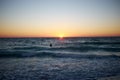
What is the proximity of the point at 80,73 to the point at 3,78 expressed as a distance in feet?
14.9

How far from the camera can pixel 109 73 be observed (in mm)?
10406

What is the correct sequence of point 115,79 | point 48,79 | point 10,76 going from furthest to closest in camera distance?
point 10,76 → point 48,79 → point 115,79

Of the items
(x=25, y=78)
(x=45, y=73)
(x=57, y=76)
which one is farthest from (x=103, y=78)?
(x=25, y=78)

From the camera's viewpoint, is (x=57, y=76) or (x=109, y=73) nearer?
(x=57, y=76)

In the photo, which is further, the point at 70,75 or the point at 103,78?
the point at 70,75

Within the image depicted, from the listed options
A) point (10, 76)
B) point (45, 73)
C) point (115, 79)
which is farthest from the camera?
point (45, 73)

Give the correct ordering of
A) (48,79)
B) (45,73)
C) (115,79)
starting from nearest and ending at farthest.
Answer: (115,79) → (48,79) → (45,73)

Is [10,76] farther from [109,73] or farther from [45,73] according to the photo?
[109,73]

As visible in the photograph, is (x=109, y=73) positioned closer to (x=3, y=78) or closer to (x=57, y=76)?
(x=57, y=76)

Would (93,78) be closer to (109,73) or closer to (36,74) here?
(109,73)

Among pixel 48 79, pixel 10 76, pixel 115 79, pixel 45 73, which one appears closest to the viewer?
pixel 115 79

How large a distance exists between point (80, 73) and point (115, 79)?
237 centimetres

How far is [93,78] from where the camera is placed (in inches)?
366

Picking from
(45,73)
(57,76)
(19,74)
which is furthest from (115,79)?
(19,74)
